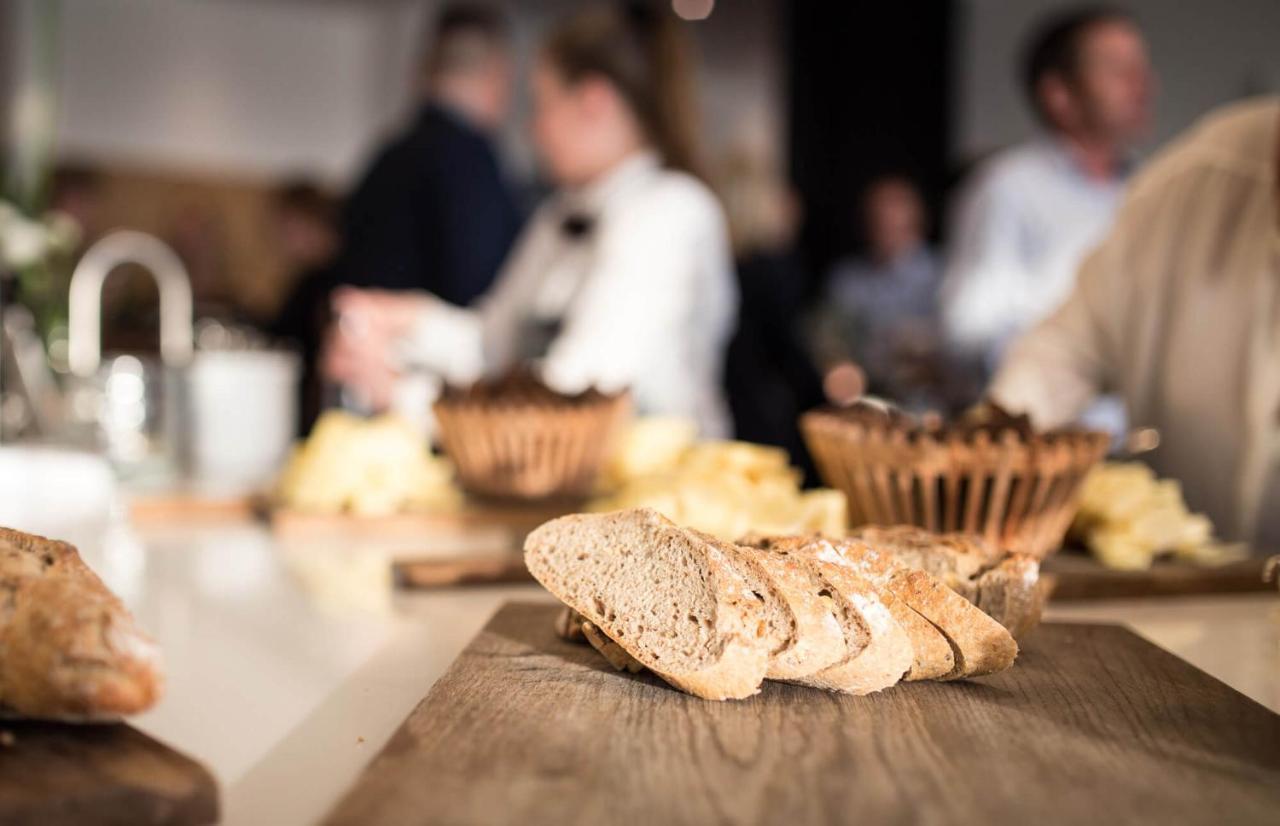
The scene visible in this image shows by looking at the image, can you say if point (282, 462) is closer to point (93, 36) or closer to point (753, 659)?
point (753, 659)

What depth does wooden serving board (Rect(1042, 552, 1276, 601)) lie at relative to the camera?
1411 mm

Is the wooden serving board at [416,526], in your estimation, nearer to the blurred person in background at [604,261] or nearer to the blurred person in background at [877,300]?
the blurred person in background at [604,261]

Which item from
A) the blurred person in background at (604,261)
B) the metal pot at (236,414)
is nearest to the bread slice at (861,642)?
the metal pot at (236,414)

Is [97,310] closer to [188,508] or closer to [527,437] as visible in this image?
[188,508]

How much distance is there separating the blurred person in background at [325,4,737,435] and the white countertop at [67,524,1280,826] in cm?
136

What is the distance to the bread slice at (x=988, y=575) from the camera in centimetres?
100

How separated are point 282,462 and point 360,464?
0.79 m

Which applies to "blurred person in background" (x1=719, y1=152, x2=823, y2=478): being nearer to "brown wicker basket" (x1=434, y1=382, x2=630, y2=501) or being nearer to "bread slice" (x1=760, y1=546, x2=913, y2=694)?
"brown wicker basket" (x1=434, y1=382, x2=630, y2=501)

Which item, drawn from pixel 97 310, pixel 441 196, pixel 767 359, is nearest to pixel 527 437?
pixel 97 310

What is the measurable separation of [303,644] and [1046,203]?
11.9ft

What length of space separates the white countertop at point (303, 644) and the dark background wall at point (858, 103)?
7129mm

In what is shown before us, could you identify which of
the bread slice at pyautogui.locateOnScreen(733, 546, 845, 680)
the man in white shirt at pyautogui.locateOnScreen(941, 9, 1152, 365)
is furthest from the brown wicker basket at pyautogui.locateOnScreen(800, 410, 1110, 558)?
the man in white shirt at pyautogui.locateOnScreen(941, 9, 1152, 365)

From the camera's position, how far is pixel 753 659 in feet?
2.71

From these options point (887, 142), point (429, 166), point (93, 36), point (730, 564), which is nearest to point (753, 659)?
point (730, 564)
